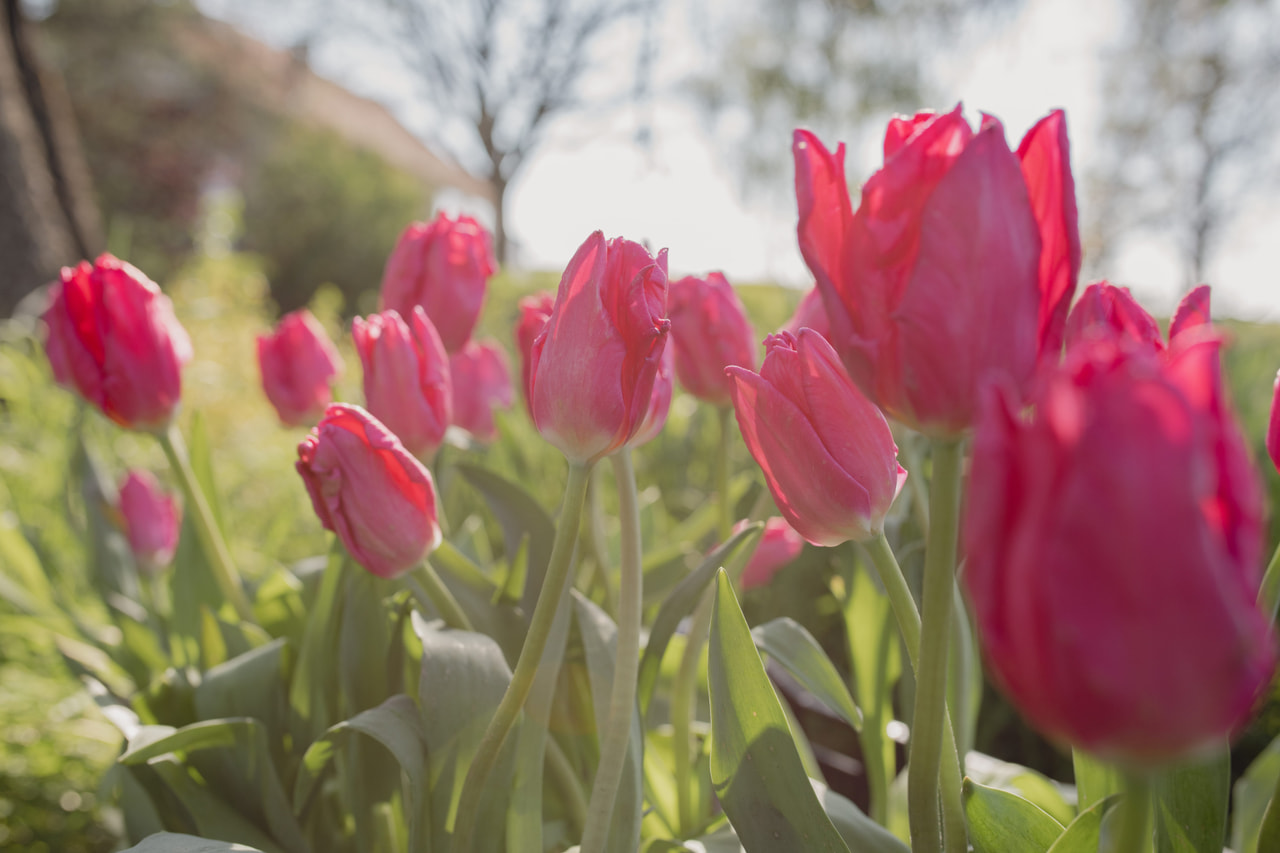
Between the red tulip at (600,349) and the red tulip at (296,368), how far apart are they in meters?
0.69

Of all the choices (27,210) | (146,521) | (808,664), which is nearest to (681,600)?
(808,664)

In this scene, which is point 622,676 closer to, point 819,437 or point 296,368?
point 819,437

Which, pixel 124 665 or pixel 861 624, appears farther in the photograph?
pixel 124 665

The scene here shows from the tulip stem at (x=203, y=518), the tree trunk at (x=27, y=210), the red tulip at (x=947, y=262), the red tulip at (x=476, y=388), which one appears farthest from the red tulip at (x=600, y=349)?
the tree trunk at (x=27, y=210)

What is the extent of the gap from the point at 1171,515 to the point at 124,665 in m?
1.16

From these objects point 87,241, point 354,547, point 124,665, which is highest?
point 87,241

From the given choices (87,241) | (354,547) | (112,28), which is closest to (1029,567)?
(354,547)

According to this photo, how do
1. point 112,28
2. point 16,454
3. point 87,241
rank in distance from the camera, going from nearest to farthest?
point 16,454
point 87,241
point 112,28

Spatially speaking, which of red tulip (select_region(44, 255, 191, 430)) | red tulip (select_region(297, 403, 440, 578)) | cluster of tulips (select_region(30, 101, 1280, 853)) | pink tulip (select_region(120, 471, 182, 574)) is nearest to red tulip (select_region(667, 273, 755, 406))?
cluster of tulips (select_region(30, 101, 1280, 853))

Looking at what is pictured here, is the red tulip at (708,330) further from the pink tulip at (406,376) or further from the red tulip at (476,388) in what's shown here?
the red tulip at (476,388)

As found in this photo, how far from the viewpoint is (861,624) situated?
806mm

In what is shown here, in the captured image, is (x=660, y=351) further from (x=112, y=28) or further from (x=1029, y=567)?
(x=112, y=28)

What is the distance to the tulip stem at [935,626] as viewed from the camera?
0.34m

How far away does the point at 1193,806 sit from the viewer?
51 cm
